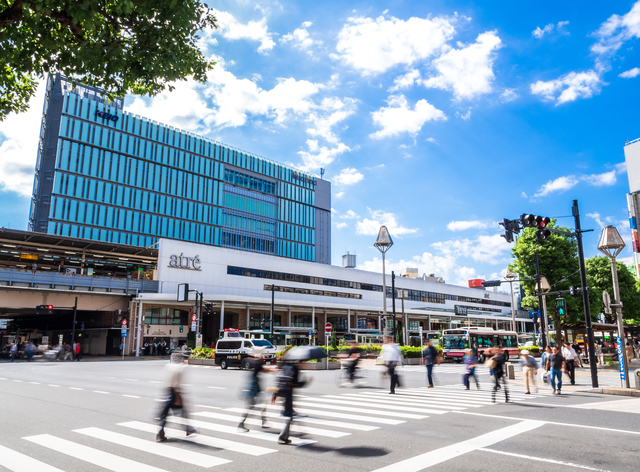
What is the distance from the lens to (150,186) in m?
79.8

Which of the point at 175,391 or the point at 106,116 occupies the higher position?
the point at 106,116

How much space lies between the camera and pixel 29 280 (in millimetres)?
40812

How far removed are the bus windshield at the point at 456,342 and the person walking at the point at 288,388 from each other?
109 feet

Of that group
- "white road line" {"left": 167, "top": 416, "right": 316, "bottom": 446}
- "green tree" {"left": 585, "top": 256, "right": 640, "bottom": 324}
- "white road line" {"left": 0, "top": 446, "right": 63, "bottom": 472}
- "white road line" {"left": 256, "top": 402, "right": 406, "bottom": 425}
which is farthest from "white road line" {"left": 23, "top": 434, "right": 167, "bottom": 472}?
"green tree" {"left": 585, "top": 256, "right": 640, "bottom": 324}

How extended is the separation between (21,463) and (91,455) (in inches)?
35.2

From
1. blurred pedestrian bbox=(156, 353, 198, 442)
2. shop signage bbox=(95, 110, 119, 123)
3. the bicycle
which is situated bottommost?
the bicycle

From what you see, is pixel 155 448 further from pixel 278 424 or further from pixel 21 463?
pixel 278 424

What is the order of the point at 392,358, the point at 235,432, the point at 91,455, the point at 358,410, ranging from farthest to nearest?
the point at 392,358, the point at 358,410, the point at 235,432, the point at 91,455

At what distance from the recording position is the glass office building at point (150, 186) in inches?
2776

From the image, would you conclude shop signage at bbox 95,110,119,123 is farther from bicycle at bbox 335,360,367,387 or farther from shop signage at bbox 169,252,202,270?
bicycle at bbox 335,360,367,387

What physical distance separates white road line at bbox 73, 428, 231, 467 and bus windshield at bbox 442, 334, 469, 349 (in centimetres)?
3416

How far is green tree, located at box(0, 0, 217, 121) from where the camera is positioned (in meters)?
7.33

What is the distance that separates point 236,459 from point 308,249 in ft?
313

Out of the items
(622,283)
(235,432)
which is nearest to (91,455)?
(235,432)
